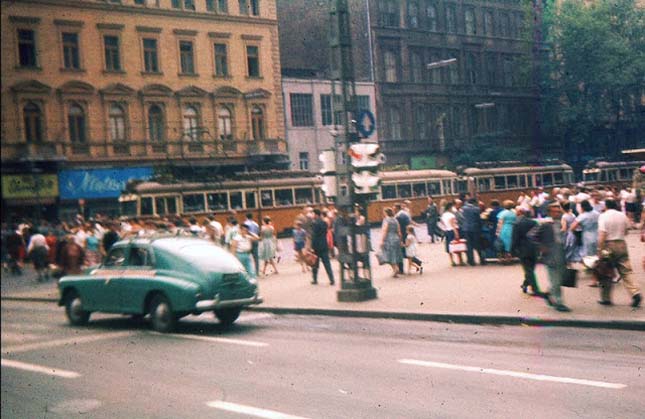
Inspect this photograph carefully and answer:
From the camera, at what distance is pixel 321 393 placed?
307 inches

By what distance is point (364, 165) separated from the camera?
49.2ft

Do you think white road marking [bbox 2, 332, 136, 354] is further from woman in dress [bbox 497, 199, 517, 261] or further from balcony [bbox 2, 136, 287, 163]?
woman in dress [bbox 497, 199, 517, 261]

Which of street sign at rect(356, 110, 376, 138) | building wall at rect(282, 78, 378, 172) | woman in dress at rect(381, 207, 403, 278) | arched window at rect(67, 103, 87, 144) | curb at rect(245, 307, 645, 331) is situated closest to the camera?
arched window at rect(67, 103, 87, 144)

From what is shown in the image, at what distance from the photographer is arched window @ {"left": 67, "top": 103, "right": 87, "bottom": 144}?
6059 mm

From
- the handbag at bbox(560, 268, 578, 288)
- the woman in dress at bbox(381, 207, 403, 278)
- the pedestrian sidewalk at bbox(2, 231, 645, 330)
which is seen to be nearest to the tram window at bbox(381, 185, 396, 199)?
the pedestrian sidewalk at bbox(2, 231, 645, 330)

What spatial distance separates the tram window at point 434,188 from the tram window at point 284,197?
256 inches

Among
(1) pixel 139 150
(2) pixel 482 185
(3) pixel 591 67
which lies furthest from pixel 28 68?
(2) pixel 482 185

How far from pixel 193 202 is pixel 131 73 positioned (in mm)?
22471

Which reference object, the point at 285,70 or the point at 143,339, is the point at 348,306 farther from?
the point at 285,70

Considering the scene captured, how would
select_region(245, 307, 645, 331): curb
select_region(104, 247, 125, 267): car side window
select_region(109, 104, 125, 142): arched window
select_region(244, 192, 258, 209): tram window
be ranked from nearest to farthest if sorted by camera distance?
1. select_region(109, 104, 125, 142): arched window
2. select_region(245, 307, 645, 331): curb
3. select_region(104, 247, 125, 267): car side window
4. select_region(244, 192, 258, 209): tram window

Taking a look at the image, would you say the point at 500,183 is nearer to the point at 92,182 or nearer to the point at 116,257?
the point at 116,257

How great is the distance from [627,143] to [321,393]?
149 inches

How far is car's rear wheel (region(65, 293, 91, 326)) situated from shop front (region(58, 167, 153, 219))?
8.44 metres

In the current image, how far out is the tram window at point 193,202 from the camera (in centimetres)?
2823
